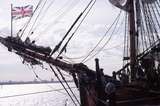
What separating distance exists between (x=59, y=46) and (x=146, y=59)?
5.39 m

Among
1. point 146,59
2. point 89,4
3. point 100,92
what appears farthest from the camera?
point 146,59

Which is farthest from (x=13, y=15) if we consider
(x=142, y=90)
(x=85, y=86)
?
(x=142, y=90)

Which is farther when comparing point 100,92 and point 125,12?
point 125,12

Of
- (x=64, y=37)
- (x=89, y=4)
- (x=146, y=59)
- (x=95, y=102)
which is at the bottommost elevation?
(x=95, y=102)

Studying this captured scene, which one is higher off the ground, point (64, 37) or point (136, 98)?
point (64, 37)

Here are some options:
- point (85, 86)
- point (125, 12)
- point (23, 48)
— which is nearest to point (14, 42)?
point (23, 48)

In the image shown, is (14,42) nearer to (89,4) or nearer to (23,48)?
(23,48)

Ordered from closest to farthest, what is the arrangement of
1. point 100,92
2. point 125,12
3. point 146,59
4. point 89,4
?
point 100,92, point 89,4, point 146,59, point 125,12

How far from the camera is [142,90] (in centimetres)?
1884

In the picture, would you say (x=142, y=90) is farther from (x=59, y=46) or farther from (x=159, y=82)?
(x=59, y=46)

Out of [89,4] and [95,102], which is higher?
[89,4]

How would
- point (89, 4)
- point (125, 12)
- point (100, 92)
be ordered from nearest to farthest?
Result: point (100, 92)
point (89, 4)
point (125, 12)

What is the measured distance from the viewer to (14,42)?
1872 cm

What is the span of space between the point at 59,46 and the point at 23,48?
1.70 m
